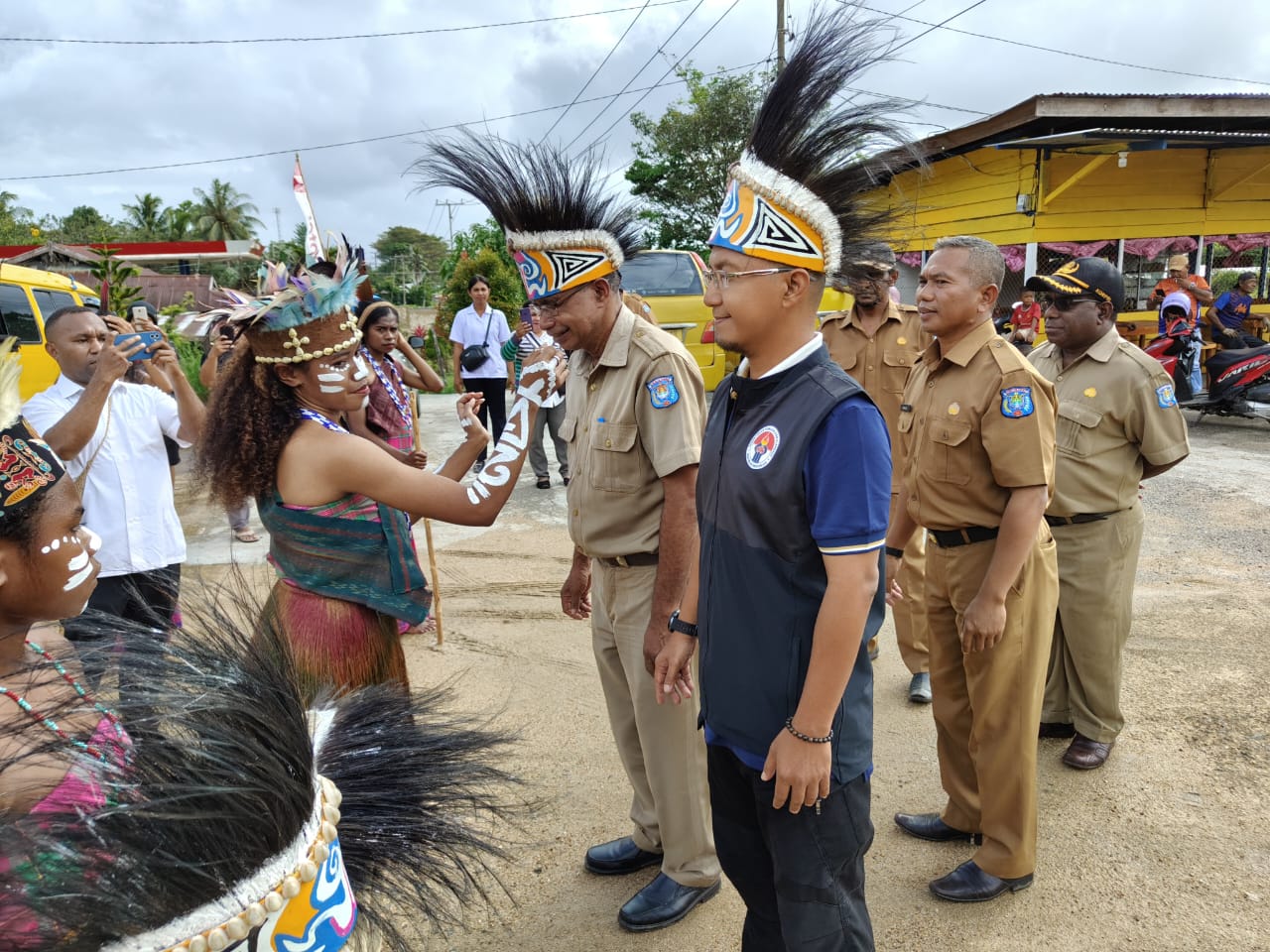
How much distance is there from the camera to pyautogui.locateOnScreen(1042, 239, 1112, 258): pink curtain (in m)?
13.8

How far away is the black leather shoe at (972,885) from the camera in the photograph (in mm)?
2619

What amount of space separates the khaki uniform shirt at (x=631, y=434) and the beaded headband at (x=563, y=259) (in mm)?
176

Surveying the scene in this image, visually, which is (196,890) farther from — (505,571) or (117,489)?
(505,571)

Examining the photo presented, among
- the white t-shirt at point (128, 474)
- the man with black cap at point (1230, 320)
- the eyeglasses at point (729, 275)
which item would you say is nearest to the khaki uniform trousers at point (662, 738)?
the eyeglasses at point (729, 275)

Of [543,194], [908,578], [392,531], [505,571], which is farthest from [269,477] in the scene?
[505,571]

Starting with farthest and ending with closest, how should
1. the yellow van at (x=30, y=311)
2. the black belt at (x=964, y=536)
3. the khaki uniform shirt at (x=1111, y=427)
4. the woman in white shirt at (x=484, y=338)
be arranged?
the yellow van at (x=30, y=311) < the woman in white shirt at (x=484, y=338) < the khaki uniform shirt at (x=1111, y=427) < the black belt at (x=964, y=536)

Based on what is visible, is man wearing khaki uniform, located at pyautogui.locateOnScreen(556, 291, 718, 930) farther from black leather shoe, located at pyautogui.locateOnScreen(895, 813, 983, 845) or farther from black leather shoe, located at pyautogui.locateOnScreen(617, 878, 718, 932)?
black leather shoe, located at pyautogui.locateOnScreen(895, 813, 983, 845)

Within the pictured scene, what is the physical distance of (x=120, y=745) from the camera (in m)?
1.03

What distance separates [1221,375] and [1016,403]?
9623 mm

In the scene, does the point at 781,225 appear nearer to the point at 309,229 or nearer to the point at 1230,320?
the point at 309,229

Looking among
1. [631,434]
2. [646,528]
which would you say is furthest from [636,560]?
[631,434]

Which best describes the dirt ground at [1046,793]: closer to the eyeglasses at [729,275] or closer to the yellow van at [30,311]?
the eyeglasses at [729,275]

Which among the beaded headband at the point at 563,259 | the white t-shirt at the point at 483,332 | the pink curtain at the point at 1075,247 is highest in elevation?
the pink curtain at the point at 1075,247

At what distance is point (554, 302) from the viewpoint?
264cm
